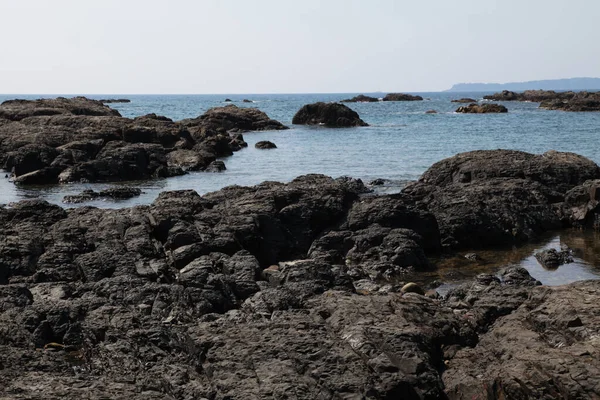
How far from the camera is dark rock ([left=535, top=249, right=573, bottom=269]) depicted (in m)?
18.8

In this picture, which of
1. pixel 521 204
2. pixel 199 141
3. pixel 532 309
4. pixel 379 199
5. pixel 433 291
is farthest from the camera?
pixel 199 141

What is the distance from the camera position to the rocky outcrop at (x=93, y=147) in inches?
1469

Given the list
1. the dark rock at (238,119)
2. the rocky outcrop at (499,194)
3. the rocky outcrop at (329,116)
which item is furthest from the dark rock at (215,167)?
the rocky outcrop at (329,116)

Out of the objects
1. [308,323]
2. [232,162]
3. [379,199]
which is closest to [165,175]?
[232,162]

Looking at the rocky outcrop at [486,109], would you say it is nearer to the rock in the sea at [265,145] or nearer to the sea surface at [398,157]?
the sea surface at [398,157]

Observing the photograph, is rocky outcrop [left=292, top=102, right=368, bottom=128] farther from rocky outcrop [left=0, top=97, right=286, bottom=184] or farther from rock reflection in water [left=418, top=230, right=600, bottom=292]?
rock reflection in water [left=418, top=230, right=600, bottom=292]

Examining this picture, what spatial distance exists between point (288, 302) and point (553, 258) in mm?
9845

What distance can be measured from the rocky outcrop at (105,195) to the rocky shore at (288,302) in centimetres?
968

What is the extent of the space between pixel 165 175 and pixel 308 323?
2960 centimetres

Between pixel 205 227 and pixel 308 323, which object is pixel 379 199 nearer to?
pixel 205 227

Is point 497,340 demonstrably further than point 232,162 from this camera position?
No

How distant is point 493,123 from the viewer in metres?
81.8

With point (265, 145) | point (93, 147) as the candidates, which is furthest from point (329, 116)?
point (93, 147)

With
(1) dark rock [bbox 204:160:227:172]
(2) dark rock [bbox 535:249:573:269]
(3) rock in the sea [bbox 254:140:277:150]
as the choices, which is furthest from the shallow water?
(2) dark rock [bbox 535:249:573:269]
